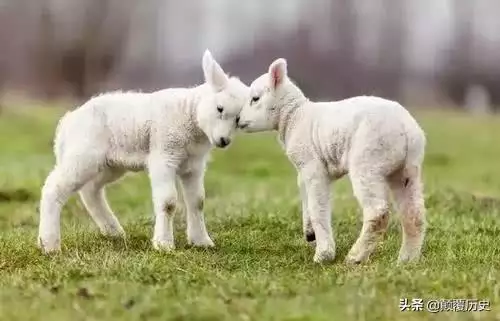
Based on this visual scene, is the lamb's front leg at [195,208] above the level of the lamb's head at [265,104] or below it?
below

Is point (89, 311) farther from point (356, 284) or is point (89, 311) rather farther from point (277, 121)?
point (277, 121)

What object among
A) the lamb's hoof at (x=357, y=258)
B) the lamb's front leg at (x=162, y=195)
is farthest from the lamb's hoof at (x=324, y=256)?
the lamb's front leg at (x=162, y=195)

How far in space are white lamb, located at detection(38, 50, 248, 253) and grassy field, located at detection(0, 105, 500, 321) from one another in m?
0.48

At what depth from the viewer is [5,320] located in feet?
20.2

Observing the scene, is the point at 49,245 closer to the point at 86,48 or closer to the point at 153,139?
the point at 153,139

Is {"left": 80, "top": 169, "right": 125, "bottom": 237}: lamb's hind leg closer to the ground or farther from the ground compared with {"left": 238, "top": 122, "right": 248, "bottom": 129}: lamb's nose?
closer to the ground

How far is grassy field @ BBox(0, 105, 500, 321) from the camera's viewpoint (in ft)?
21.0

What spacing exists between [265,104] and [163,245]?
1.63 m

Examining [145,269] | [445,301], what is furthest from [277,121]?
[445,301]

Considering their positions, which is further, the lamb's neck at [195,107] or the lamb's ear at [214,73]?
the lamb's neck at [195,107]

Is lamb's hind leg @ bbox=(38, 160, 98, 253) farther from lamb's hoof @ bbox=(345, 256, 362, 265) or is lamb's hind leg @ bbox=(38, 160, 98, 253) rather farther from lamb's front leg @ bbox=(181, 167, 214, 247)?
lamb's hoof @ bbox=(345, 256, 362, 265)

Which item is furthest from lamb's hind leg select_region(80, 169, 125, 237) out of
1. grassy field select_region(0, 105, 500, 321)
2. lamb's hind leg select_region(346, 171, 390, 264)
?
lamb's hind leg select_region(346, 171, 390, 264)

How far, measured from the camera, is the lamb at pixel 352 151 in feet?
26.5

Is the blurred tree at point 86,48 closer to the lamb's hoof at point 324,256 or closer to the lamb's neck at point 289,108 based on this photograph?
the lamb's neck at point 289,108
